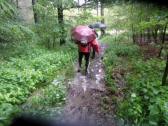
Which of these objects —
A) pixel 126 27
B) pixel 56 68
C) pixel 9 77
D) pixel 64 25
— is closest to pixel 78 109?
pixel 9 77

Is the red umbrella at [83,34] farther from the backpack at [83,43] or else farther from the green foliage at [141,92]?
the green foliage at [141,92]

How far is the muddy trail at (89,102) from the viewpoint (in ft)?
21.5

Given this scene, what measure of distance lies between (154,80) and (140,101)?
244 cm

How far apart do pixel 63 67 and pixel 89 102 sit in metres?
4.90

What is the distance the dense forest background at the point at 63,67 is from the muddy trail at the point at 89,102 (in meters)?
0.24

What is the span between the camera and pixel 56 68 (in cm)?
1173

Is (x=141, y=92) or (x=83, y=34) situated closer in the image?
(x=141, y=92)

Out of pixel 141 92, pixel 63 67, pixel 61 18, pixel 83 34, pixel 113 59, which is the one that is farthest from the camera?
pixel 61 18

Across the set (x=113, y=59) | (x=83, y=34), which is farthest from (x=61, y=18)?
(x=83, y=34)

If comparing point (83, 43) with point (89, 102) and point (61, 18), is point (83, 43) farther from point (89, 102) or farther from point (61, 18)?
point (61, 18)

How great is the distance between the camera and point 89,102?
25.2 ft

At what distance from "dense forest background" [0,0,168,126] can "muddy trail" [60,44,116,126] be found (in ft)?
0.77

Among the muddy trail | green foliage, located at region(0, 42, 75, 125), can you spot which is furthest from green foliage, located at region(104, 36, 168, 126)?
green foliage, located at region(0, 42, 75, 125)

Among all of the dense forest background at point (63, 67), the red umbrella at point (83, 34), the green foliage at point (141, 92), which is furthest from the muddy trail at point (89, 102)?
the red umbrella at point (83, 34)
